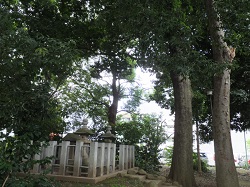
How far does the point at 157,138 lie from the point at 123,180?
5567 millimetres

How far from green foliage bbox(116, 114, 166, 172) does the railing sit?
13.6 ft

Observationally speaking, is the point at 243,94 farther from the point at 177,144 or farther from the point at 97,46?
the point at 97,46

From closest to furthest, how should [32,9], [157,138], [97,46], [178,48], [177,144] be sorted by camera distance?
[178,48] < [177,144] < [32,9] < [97,46] < [157,138]

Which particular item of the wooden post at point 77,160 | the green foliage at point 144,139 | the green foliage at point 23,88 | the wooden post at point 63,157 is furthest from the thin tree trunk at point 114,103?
the green foliage at point 23,88

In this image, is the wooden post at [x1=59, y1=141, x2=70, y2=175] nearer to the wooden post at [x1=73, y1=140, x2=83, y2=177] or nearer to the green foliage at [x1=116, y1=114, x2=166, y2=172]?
the wooden post at [x1=73, y1=140, x2=83, y2=177]

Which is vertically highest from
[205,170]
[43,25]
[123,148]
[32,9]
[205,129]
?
[32,9]

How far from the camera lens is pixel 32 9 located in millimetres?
8023

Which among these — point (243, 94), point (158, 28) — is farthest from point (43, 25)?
point (243, 94)

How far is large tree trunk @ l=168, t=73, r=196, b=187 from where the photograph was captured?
7113 millimetres

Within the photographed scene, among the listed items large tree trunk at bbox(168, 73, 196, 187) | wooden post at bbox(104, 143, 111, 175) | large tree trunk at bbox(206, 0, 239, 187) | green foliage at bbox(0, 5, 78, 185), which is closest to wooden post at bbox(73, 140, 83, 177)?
wooden post at bbox(104, 143, 111, 175)

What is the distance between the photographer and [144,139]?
1142 cm

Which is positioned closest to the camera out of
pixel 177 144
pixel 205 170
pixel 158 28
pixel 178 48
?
pixel 158 28

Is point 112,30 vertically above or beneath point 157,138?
above

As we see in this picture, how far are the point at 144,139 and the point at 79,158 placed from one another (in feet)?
19.8
